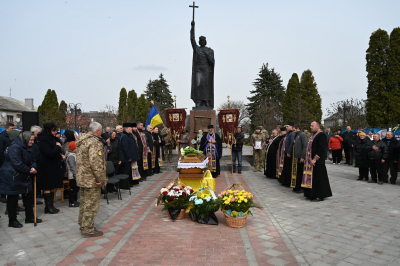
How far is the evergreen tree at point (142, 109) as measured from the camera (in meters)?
53.0

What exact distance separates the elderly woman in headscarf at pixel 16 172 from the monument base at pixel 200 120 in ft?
29.1

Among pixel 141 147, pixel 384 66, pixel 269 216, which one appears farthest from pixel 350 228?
pixel 384 66

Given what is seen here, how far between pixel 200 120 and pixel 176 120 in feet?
4.76

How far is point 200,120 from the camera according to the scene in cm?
1416

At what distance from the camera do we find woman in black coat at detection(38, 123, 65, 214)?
21.4 feet

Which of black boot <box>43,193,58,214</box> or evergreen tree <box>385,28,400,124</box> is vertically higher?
evergreen tree <box>385,28,400,124</box>

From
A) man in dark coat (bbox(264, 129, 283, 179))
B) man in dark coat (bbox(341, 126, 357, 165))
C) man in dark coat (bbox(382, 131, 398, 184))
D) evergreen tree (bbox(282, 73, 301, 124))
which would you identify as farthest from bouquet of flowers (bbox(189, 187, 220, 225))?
evergreen tree (bbox(282, 73, 301, 124))

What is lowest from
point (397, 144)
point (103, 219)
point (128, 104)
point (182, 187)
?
point (103, 219)

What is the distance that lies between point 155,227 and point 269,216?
100 inches

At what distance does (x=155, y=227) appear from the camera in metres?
5.72

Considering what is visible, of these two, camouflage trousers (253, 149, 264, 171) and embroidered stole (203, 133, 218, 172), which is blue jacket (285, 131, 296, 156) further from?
camouflage trousers (253, 149, 264, 171)

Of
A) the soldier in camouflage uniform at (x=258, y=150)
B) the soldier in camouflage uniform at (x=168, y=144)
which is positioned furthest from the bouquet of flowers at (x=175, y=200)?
the soldier in camouflage uniform at (x=168, y=144)

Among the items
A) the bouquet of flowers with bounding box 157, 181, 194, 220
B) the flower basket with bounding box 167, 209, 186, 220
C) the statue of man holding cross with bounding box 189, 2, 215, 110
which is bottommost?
the flower basket with bounding box 167, 209, 186, 220

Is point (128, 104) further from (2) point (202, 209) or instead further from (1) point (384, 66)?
(2) point (202, 209)
